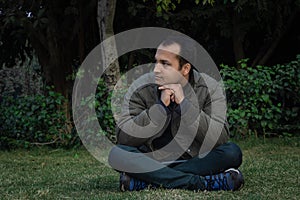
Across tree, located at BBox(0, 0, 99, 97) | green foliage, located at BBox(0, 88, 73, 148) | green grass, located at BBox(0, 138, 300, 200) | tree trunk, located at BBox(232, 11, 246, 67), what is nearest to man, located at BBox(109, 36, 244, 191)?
green grass, located at BBox(0, 138, 300, 200)

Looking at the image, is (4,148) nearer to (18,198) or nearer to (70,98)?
(70,98)

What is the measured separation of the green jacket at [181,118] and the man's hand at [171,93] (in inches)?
1.6

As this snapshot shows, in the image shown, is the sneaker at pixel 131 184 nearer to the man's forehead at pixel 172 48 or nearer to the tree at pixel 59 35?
the man's forehead at pixel 172 48

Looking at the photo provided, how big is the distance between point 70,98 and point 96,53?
2.75 feet

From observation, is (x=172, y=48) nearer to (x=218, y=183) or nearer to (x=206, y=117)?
(x=206, y=117)

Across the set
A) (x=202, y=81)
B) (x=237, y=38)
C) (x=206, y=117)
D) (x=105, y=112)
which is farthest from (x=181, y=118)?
(x=237, y=38)

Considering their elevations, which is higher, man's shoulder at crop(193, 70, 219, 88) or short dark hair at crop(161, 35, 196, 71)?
short dark hair at crop(161, 35, 196, 71)

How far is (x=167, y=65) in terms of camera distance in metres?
3.75

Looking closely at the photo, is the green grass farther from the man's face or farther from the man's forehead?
the man's forehead

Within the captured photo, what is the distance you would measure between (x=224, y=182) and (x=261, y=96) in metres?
4.06

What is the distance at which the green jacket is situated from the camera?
3625 millimetres

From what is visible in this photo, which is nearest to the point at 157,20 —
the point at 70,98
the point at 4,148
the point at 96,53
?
the point at 96,53

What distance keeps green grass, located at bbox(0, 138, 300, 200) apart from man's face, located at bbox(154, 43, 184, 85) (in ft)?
2.52

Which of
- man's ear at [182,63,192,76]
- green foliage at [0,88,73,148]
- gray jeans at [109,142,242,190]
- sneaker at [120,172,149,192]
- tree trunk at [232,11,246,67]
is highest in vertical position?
man's ear at [182,63,192,76]
